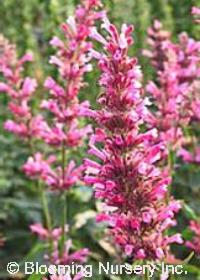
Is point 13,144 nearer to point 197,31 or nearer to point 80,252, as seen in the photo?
point 197,31

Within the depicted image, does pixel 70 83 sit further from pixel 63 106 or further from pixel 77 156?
pixel 77 156

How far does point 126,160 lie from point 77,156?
2.85 m

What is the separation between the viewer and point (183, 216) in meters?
4.86

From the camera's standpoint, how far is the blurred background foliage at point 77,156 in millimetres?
4824

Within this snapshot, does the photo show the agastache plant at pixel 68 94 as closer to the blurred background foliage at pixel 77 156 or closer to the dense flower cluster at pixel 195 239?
the blurred background foliage at pixel 77 156

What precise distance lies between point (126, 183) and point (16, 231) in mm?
3150

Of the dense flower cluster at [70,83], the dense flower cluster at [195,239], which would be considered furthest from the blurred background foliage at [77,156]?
the dense flower cluster at [70,83]

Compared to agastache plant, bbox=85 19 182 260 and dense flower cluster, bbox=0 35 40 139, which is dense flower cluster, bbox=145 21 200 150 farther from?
agastache plant, bbox=85 19 182 260

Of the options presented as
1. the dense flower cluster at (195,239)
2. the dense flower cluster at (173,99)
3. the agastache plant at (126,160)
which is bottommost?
the dense flower cluster at (195,239)

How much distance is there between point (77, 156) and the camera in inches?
201

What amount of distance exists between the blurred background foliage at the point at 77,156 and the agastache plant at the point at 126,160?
A: 43.2 inches

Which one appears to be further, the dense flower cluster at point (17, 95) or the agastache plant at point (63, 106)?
the dense flower cluster at point (17, 95)

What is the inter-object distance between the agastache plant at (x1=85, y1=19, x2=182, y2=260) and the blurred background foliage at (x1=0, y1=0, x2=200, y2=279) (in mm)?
1097

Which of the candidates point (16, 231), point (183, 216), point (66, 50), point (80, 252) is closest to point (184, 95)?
point (66, 50)
